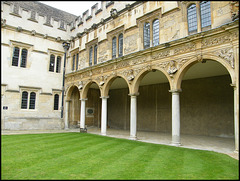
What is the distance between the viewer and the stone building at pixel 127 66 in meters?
10.6

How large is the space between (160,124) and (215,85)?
21.5 ft

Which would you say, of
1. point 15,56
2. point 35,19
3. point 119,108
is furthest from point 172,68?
point 35,19

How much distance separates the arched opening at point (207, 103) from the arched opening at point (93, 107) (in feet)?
36.5

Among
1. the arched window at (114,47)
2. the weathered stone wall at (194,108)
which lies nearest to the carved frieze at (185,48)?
the arched window at (114,47)

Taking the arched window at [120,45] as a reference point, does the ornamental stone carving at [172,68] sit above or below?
below

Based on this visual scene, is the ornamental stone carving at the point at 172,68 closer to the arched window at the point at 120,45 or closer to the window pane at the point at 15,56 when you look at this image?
the arched window at the point at 120,45

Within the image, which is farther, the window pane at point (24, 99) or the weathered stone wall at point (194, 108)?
the window pane at point (24, 99)

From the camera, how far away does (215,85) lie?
15750 mm

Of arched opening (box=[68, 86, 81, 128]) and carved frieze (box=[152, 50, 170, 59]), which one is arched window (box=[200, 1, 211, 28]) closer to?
carved frieze (box=[152, 50, 170, 59])

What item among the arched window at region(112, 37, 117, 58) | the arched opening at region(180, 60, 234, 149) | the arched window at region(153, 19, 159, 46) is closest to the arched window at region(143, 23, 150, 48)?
the arched window at region(153, 19, 159, 46)

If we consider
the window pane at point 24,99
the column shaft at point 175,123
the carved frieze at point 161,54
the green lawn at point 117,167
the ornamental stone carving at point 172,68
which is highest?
the carved frieze at point 161,54

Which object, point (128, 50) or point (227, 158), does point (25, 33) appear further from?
point (227, 158)

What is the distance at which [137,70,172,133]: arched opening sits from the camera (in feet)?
61.7

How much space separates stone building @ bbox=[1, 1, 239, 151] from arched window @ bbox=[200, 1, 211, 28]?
2.2 inches
